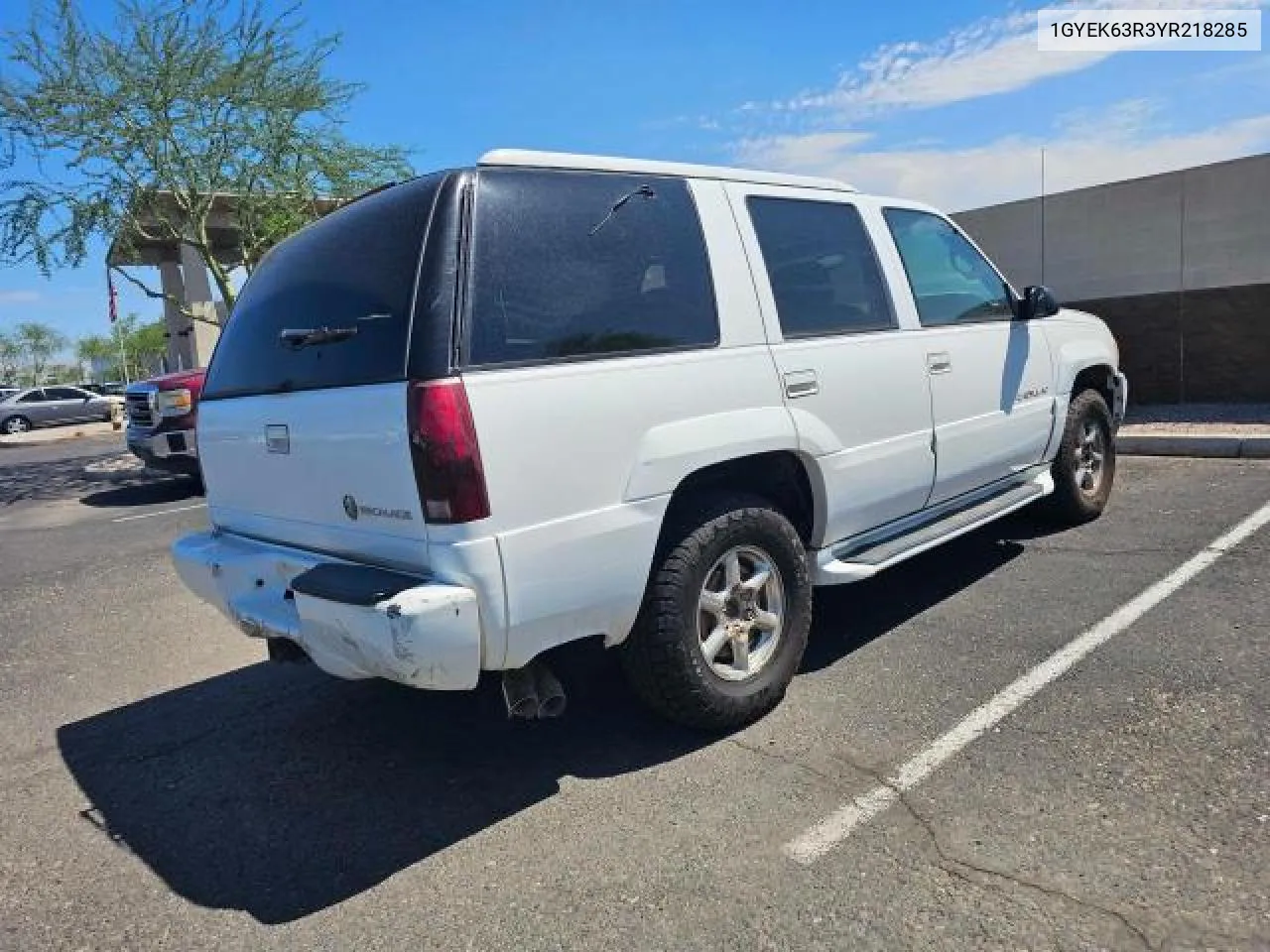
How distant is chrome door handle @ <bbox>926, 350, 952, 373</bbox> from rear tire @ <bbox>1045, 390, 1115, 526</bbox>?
1544 mm

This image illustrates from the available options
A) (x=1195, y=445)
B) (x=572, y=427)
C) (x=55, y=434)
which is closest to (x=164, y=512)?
(x=572, y=427)

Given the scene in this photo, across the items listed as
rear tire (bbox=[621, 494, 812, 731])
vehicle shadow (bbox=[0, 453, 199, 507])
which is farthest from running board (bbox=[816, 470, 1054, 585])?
vehicle shadow (bbox=[0, 453, 199, 507])

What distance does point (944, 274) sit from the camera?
4.68 meters

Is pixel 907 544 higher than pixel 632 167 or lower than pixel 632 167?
lower

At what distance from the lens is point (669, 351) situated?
3207 mm

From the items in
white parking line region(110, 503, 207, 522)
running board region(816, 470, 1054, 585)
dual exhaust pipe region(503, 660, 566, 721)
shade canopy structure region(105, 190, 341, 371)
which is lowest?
white parking line region(110, 503, 207, 522)

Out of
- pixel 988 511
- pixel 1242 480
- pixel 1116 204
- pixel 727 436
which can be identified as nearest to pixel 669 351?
pixel 727 436

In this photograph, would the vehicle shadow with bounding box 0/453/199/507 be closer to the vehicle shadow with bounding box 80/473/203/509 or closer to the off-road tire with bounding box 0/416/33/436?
the vehicle shadow with bounding box 80/473/203/509

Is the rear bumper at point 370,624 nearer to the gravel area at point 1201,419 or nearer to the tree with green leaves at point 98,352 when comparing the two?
the gravel area at point 1201,419

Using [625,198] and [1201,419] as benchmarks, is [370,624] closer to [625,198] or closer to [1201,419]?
[625,198]

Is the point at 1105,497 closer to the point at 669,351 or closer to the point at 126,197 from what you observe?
the point at 669,351

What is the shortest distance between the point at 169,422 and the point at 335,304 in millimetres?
8434

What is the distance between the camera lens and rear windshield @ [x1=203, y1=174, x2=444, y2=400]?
2.88m

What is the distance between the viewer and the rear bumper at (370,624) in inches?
101
